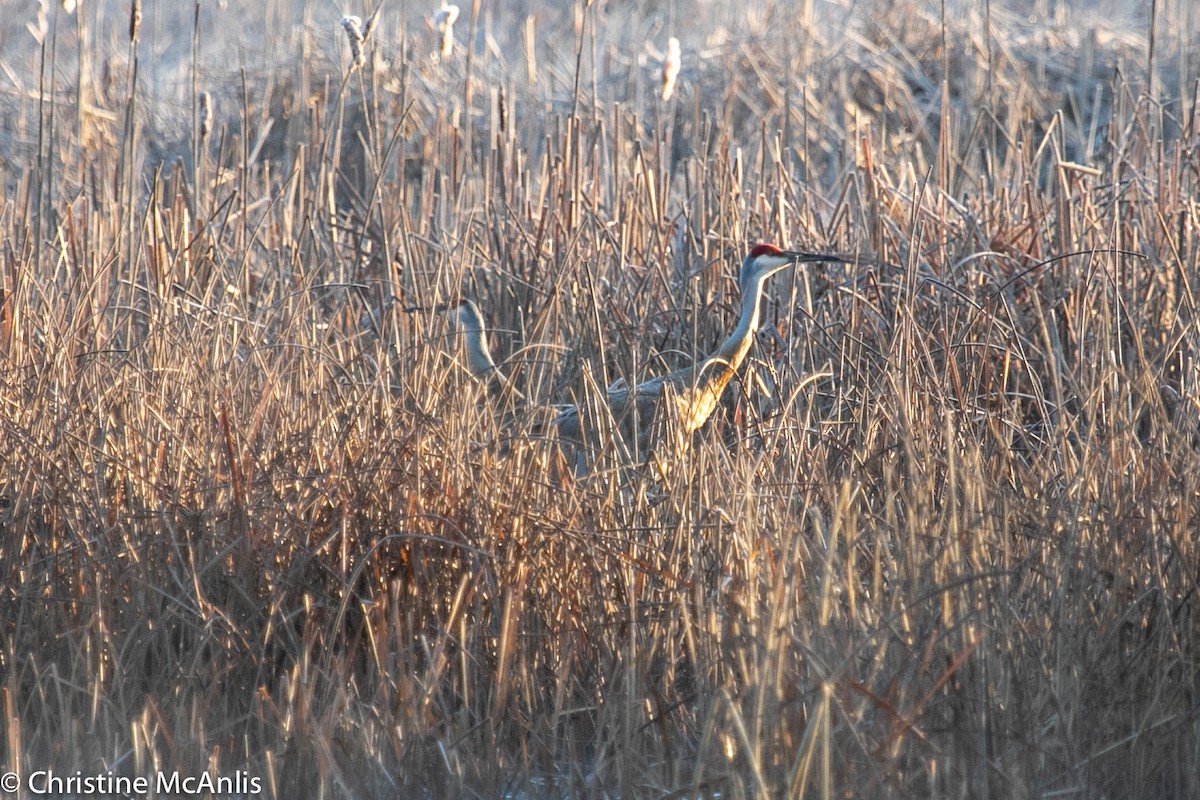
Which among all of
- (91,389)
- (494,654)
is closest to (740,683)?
(494,654)

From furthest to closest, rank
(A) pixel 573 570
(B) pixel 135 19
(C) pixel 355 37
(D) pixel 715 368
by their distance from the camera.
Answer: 1. (D) pixel 715 368
2. (C) pixel 355 37
3. (B) pixel 135 19
4. (A) pixel 573 570

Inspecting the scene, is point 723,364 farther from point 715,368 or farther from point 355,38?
point 355,38

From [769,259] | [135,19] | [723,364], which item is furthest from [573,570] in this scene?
[135,19]

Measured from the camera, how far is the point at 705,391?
3691mm

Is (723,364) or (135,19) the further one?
(723,364)

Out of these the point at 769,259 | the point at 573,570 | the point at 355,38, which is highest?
the point at 355,38

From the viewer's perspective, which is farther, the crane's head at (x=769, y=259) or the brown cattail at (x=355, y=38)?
the crane's head at (x=769, y=259)

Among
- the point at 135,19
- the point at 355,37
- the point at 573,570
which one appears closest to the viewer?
the point at 573,570

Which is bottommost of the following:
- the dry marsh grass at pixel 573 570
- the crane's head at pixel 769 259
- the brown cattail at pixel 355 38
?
the dry marsh grass at pixel 573 570

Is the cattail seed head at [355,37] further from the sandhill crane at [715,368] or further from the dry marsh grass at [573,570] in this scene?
the sandhill crane at [715,368]

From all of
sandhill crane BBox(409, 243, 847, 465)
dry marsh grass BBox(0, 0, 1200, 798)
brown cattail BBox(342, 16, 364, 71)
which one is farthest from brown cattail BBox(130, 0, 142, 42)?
sandhill crane BBox(409, 243, 847, 465)

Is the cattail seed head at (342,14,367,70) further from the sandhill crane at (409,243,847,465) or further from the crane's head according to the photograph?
the crane's head

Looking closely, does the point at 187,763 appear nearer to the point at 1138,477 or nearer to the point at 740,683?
the point at 740,683

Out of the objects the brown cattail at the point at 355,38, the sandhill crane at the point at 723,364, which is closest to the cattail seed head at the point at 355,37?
the brown cattail at the point at 355,38
